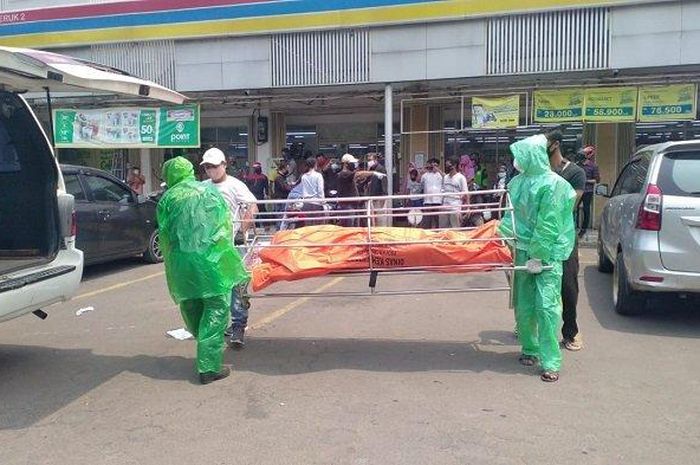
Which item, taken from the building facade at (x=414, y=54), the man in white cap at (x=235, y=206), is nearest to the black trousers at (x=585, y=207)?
the building facade at (x=414, y=54)

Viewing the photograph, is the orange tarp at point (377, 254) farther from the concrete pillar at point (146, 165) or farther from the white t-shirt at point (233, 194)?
the concrete pillar at point (146, 165)

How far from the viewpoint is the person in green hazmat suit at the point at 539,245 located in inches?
→ 179

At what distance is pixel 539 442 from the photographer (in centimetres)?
356

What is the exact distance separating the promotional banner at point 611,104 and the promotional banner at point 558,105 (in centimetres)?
14

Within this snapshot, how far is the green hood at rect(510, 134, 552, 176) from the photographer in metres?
4.65

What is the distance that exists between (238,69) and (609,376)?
10.8m

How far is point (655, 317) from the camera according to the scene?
625cm

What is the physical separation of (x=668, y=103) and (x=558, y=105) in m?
1.88

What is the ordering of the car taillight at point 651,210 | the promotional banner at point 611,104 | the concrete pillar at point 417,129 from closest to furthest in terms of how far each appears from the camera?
the car taillight at point 651,210, the promotional banner at point 611,104, the concrete pillar at point 417,129

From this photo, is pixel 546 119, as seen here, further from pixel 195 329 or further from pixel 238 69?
pixel 195 329

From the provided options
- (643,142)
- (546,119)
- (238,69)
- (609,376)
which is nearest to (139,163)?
(238,69)

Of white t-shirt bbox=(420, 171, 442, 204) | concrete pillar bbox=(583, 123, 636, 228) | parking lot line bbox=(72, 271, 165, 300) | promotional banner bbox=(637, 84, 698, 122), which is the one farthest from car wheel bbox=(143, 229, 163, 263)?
concrete pillar bbox=(583, 123, 636, 228)

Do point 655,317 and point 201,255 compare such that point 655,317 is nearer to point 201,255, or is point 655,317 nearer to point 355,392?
point 355,392

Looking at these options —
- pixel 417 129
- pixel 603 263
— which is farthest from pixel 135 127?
pixel 603 263
